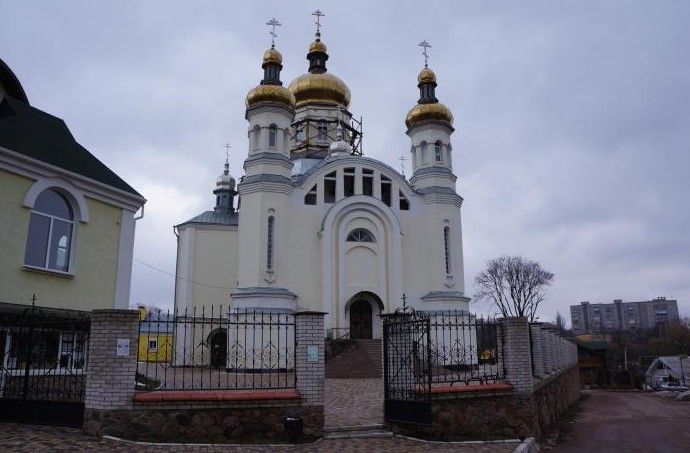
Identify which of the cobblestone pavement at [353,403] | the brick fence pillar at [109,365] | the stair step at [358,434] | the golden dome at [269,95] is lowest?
the stair step at [358,434]

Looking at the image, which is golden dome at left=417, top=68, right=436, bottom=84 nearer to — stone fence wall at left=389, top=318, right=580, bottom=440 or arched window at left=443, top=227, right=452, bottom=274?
arched window at left=443, top=227, right=452, bottom=274

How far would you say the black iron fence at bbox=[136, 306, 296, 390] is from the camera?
9609 mm

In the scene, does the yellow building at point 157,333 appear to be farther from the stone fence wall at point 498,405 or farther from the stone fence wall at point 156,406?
the stone fence wall at point 498,405

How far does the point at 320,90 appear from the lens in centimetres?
3244

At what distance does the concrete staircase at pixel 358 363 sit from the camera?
20.1m

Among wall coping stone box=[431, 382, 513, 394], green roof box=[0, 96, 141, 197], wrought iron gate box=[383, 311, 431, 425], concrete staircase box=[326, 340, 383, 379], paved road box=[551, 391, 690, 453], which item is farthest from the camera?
concrete staircase box=[326, 340, 383, 379]

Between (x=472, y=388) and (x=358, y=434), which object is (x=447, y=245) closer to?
(x=472, y=388)

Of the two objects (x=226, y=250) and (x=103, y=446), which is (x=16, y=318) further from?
(x=226, y=250)

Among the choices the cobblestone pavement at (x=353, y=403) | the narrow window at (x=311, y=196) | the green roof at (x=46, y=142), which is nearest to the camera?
the cobblestone pavement at (x=353, y=403)

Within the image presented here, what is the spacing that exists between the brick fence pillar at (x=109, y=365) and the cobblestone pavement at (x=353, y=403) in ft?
10.3

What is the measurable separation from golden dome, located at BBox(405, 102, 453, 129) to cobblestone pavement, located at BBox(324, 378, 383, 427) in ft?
44.2

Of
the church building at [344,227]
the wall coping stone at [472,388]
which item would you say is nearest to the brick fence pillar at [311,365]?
the wall coping stone at [472,388]

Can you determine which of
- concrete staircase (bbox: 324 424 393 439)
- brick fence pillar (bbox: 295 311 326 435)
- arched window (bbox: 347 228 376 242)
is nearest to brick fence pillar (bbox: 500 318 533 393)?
concrete staircase (bbox: 324 424 393 439)

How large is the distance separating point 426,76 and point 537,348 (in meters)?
17.3
